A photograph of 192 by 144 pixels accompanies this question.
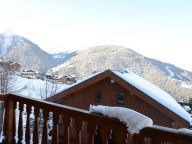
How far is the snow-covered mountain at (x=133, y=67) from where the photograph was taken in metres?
69.0

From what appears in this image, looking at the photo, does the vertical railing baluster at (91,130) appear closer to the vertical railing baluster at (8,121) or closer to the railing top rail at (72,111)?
the railing top rail at (72,111)

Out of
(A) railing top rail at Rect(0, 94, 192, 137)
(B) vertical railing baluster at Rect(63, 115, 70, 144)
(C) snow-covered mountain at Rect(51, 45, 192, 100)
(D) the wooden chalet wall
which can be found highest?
(A) railing top rail at Rect(0, 94, 192, 137)

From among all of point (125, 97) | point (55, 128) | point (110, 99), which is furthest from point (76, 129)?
point (110, 99)

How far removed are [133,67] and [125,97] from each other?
57.7 m

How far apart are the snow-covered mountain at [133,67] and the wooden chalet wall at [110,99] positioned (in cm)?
4359

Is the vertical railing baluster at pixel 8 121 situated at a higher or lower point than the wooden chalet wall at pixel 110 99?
higher

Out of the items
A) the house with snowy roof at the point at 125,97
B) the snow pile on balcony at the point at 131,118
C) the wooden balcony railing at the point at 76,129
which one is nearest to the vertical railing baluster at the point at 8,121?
the wooden balcony railing at the point at 76,129

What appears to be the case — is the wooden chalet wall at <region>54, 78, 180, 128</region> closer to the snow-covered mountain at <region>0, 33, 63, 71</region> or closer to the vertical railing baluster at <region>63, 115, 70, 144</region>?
the vertical railing baluster at <region>63, 115, 70, 144</region>

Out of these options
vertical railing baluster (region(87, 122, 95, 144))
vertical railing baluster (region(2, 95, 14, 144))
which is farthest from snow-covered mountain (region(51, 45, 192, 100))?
vertical railing baluster (region(87, 122, 95, 144))

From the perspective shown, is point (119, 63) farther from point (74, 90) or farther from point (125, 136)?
point (125, 136)

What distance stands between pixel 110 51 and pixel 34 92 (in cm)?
5926

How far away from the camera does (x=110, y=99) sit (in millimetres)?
16219

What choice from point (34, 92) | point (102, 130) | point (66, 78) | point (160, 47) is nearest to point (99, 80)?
point (102, 130)

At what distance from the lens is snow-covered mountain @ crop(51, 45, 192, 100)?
69000mm
